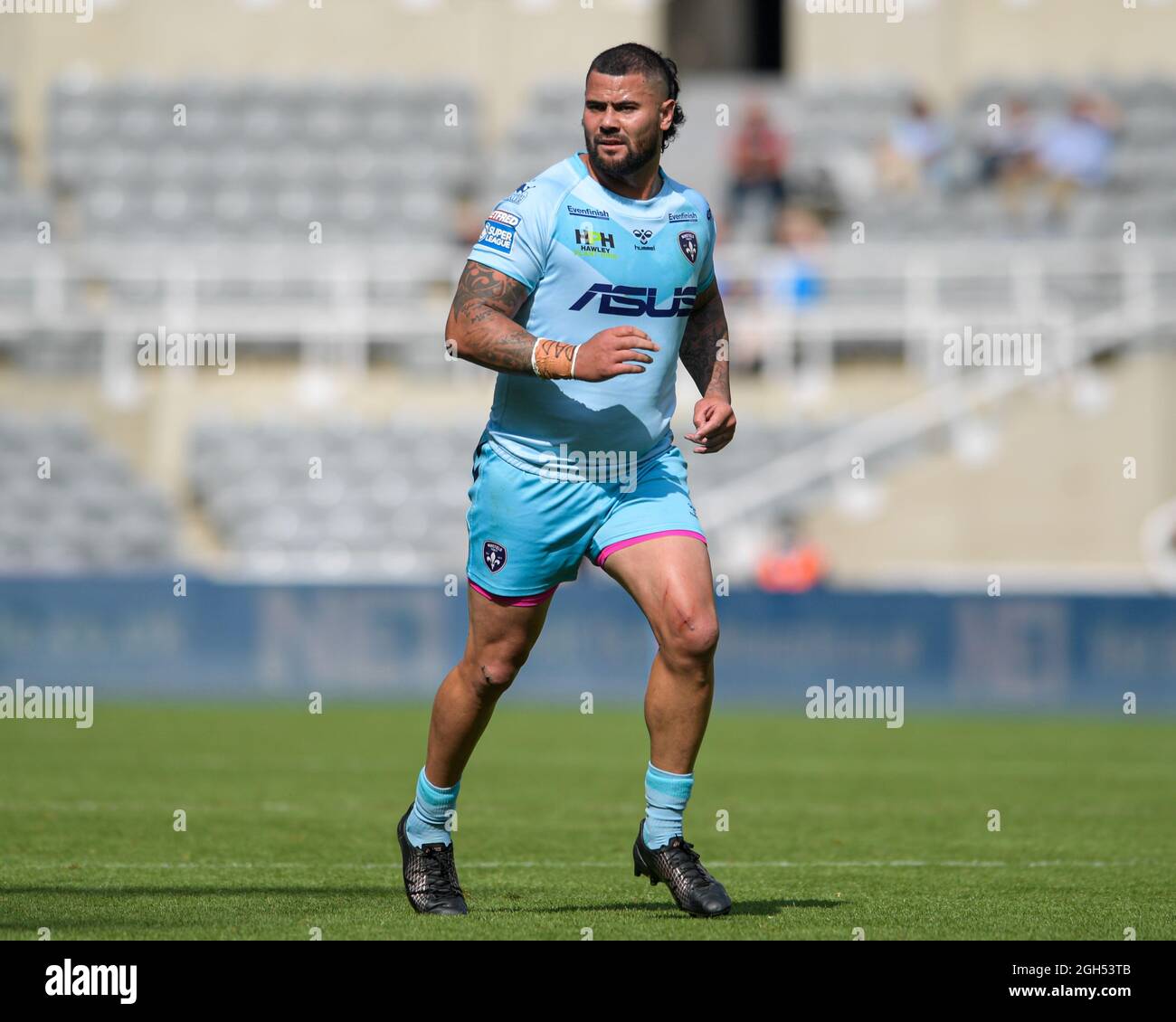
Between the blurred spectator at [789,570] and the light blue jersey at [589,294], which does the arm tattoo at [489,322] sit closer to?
the light blue jersey at [589,294]

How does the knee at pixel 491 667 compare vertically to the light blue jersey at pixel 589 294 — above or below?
below

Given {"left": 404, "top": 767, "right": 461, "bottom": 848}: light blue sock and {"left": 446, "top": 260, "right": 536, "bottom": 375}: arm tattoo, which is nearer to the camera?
{"left": 446, "top": 260, "right": 536, "bottom": 375}: arm tattoo

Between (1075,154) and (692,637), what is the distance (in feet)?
60.9

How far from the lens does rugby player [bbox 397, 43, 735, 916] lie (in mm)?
6164

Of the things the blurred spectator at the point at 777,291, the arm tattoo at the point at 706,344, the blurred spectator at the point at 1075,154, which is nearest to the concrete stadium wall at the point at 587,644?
the blurred spectator at the point at 777,291

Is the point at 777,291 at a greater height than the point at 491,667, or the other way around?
the point at 777,291

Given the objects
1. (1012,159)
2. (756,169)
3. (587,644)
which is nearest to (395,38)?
(756,169)

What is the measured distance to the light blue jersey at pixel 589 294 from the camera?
244 inches

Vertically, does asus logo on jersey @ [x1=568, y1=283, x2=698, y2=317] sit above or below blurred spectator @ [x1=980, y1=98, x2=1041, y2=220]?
below

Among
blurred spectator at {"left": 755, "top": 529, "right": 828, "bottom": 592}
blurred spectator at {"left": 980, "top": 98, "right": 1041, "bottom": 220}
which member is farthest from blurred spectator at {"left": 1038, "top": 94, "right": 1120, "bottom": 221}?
blurred spectator at {"left": 755, "top": 529, "right": 828, "bottom": 592}

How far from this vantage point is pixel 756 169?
2281 cm

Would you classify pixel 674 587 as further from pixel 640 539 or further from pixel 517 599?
pixel 517 599

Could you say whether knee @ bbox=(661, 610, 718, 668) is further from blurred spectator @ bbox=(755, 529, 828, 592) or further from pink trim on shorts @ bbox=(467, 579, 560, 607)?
blurred spectator @ bbox=(755, 529, 828, 592)
